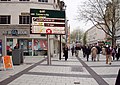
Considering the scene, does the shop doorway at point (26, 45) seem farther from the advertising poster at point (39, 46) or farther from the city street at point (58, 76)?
the city street at point (58, 76)

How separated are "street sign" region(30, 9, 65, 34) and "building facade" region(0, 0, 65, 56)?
49.8 ft

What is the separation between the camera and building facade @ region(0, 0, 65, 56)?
127ft

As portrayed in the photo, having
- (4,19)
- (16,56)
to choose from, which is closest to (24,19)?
(4,19)

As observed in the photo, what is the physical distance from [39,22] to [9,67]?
625cm

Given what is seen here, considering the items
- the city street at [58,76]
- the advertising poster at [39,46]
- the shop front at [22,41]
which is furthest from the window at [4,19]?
the city street at [58,76]

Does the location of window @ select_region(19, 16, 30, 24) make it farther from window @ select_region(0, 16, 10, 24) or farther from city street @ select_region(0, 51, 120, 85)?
city street @ select_region(0, 51, 120, 85)

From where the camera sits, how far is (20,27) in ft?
127

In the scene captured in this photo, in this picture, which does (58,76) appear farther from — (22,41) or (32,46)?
(22,41)

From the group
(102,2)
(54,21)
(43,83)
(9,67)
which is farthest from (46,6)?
(43,83)

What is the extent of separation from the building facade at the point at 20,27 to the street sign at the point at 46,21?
1517 centimetres

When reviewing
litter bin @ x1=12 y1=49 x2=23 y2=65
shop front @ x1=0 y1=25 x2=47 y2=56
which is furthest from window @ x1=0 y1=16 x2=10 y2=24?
litter bin @ x1=12 y1=49 x2=23 y2=65

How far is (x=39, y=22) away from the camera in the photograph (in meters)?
23.1

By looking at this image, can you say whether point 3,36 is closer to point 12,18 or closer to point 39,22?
point 12,18

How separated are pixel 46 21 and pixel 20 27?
15994 mm
